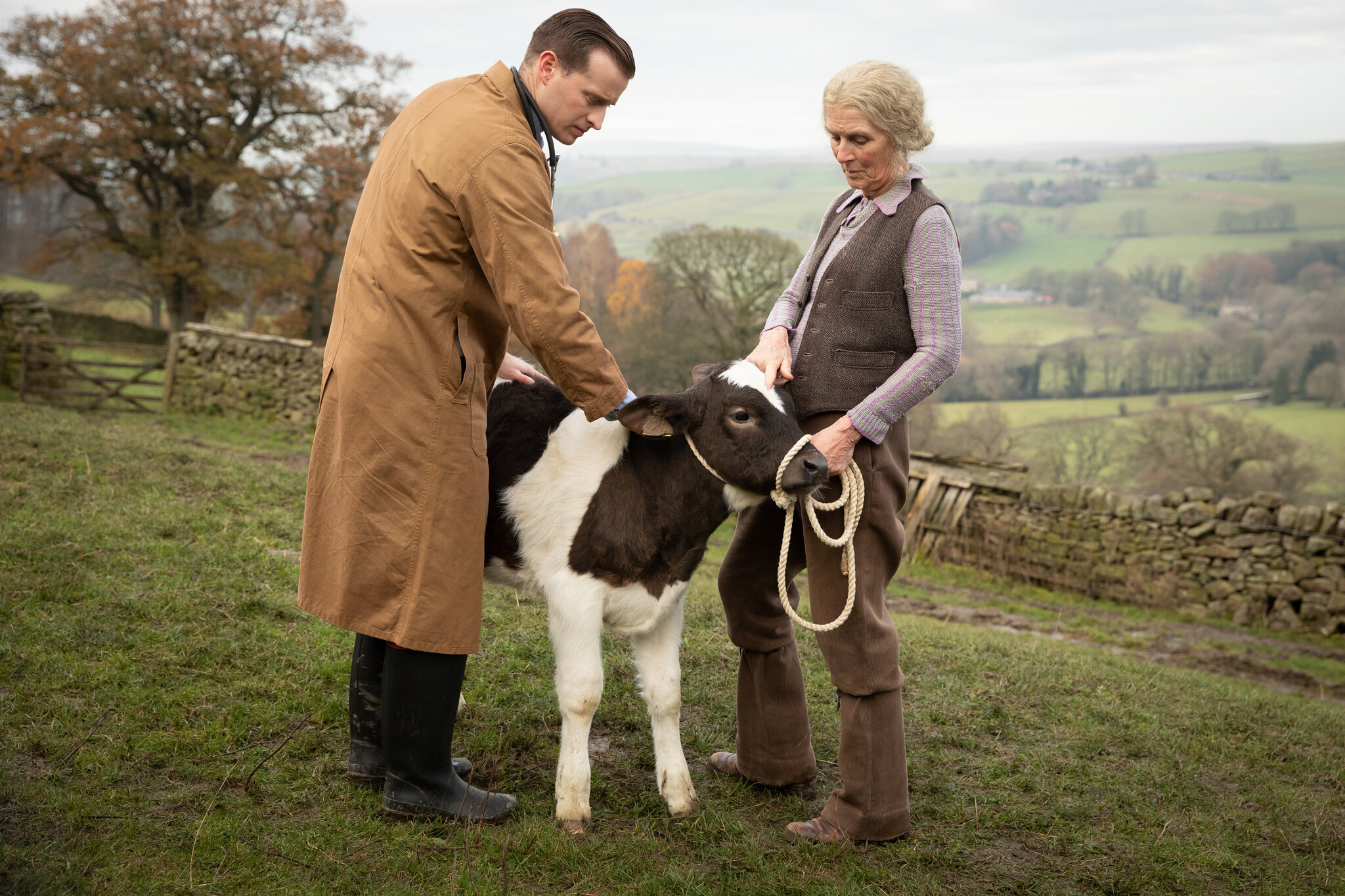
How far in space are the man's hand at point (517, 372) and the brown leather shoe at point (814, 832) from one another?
2.03 meters

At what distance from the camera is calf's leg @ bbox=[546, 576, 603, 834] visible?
3488 mm

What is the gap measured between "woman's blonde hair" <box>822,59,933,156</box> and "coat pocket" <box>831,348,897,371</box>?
72 cm

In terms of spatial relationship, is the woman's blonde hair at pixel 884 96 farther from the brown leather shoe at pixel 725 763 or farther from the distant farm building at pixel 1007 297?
the distant farm building at pixel 1007 297

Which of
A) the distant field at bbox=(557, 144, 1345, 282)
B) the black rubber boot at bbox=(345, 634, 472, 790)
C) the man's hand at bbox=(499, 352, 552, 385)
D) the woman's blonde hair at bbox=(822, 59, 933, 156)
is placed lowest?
the black rubber boot at bbox=(345, 634, 472, 790)

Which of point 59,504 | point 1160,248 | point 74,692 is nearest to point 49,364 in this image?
point 59,504

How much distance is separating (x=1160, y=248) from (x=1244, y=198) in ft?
49.5

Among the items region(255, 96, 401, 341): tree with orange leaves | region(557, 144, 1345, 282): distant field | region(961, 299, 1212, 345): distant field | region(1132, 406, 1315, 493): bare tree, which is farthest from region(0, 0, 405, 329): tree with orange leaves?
region(961, 299, 1212, 345): distant field

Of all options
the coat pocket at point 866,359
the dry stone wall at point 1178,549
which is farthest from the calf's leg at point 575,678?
the dry stone wall at point 1178,549

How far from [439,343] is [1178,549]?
1338 centimetres

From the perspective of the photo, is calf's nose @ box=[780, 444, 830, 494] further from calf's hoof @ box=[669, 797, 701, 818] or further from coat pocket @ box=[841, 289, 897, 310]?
calf's hoof @ box=[669, 797, 701, 818]

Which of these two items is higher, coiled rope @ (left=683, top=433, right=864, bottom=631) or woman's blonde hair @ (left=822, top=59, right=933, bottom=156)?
woman's blonde hair @ (left=822, top=59, right=933, bottom=156)

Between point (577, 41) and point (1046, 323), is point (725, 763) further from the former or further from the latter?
point (1046, 323)

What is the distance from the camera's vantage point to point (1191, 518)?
44.5ft

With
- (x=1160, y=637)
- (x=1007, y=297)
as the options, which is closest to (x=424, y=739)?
(x=1160, y=637)
